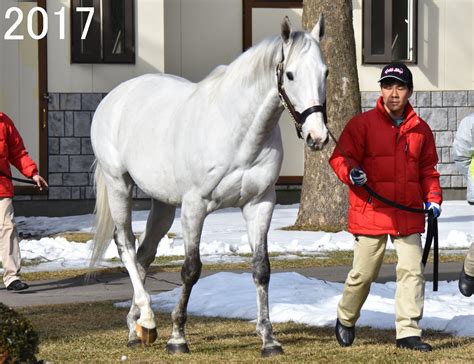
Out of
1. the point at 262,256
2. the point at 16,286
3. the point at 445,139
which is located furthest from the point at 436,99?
the point at 262,256

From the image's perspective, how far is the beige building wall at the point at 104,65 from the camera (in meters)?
22.4

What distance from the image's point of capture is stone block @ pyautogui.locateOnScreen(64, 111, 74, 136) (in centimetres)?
2253

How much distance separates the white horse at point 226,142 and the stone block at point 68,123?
12460 millimetres

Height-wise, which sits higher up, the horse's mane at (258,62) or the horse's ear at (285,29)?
the horse's ear at (285,29)

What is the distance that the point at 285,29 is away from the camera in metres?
8.61

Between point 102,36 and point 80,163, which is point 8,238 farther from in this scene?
point 102,36

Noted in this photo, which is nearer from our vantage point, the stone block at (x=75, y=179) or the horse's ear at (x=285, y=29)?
the horse's ear at (x=285, y=29)

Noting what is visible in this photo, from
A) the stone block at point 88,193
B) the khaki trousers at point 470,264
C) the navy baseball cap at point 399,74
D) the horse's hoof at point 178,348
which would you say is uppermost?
the navy baseball cap at point 399,74

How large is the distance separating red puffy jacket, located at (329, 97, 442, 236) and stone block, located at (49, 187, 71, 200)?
1409 cm

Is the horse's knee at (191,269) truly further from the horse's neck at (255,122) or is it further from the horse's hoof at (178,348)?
the horse's neck at (255,122)

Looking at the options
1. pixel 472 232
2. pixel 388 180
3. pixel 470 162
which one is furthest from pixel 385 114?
pixel 472 232

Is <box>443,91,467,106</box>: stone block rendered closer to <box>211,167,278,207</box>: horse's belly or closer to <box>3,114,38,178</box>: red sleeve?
<box>3,114,38,178</box>: red sleeve

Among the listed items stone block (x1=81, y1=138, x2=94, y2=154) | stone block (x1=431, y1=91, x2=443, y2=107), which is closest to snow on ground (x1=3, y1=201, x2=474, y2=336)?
stone block (x1=81, y1=138, x2=94, y2=154)

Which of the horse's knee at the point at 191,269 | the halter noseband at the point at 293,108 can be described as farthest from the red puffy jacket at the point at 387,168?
the horse's knee at the point at 191,269
